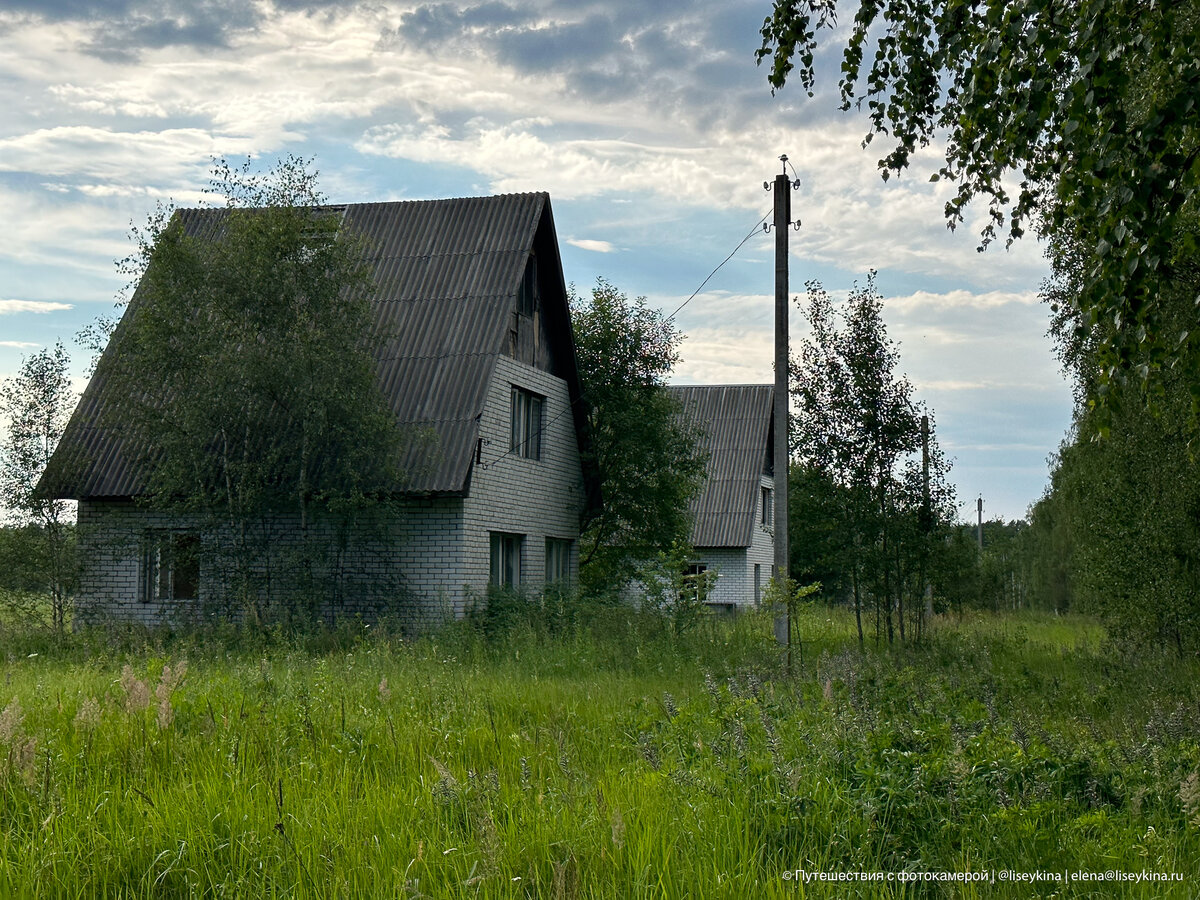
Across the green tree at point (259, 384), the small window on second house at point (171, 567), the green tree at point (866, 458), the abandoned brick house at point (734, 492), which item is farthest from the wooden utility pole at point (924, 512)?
the abandoned brick house at point (734, 492)

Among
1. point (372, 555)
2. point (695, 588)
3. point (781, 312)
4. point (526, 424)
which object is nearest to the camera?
point (781, 312)

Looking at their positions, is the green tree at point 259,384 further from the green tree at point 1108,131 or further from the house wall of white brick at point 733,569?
the house wall of white brick at point 733,569

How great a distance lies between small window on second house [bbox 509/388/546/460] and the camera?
21.3 m

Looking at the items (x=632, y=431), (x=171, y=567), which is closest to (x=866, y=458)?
(x=632, y=431)

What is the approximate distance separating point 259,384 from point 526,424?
6217 millimetres

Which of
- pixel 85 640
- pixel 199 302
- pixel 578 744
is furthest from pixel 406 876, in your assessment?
pixel 199 302

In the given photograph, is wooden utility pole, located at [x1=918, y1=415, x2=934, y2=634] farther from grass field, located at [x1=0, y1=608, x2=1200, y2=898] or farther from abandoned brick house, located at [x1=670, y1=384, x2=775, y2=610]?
abandoned brick house, located at [x1=670, y1=384, x2=775, y2=610]

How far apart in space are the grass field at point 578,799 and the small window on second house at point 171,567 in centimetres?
953

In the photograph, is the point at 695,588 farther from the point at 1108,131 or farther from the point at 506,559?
the point at 1108,131

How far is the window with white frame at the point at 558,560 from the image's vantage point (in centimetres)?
2350

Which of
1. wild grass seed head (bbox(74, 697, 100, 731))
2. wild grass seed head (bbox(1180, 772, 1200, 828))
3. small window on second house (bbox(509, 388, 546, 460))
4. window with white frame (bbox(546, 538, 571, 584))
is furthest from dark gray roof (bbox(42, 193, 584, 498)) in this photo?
wild grass seed head (bbox(1180, 772, 1200, 828))

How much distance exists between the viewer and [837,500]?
63.8 ft

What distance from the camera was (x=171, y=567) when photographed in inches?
740

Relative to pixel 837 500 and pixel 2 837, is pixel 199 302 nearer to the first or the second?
pixel 837 500
